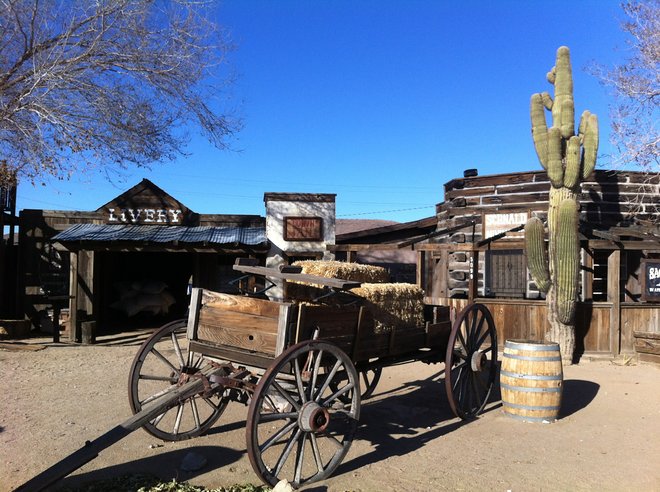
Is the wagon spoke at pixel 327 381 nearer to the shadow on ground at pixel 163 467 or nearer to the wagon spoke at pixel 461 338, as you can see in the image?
the shadow on ground at pixel 163 467

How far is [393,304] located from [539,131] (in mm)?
6224

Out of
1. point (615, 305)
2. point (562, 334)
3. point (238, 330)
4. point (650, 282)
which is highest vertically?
point (650, 282)

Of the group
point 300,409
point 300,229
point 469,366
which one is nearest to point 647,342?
point 469,366

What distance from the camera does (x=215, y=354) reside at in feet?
14.6

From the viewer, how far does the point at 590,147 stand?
960 cm

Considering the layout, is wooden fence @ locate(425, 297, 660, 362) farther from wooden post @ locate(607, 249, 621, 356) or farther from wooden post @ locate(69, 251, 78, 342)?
wooden post @ locate(69, 251, 78, 342)

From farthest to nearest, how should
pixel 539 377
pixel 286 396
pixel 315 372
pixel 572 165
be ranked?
1. pixel 572 165
2. pixel 539 377
3. pixel 315 372
4. pixel 286 396

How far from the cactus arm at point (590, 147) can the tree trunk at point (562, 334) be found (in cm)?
228

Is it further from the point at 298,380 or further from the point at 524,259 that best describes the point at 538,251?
the point at 298,380

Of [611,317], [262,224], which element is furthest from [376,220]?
[611,317]

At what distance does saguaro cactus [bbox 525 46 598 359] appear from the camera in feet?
30.5

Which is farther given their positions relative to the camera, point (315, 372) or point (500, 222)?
point (500, 222)

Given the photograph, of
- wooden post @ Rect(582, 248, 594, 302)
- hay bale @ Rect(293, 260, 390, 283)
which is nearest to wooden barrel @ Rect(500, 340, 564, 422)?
hay bale @ Rect(293, 260, 390, 283)

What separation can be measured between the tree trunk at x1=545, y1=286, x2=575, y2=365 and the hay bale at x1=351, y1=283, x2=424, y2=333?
499cm
